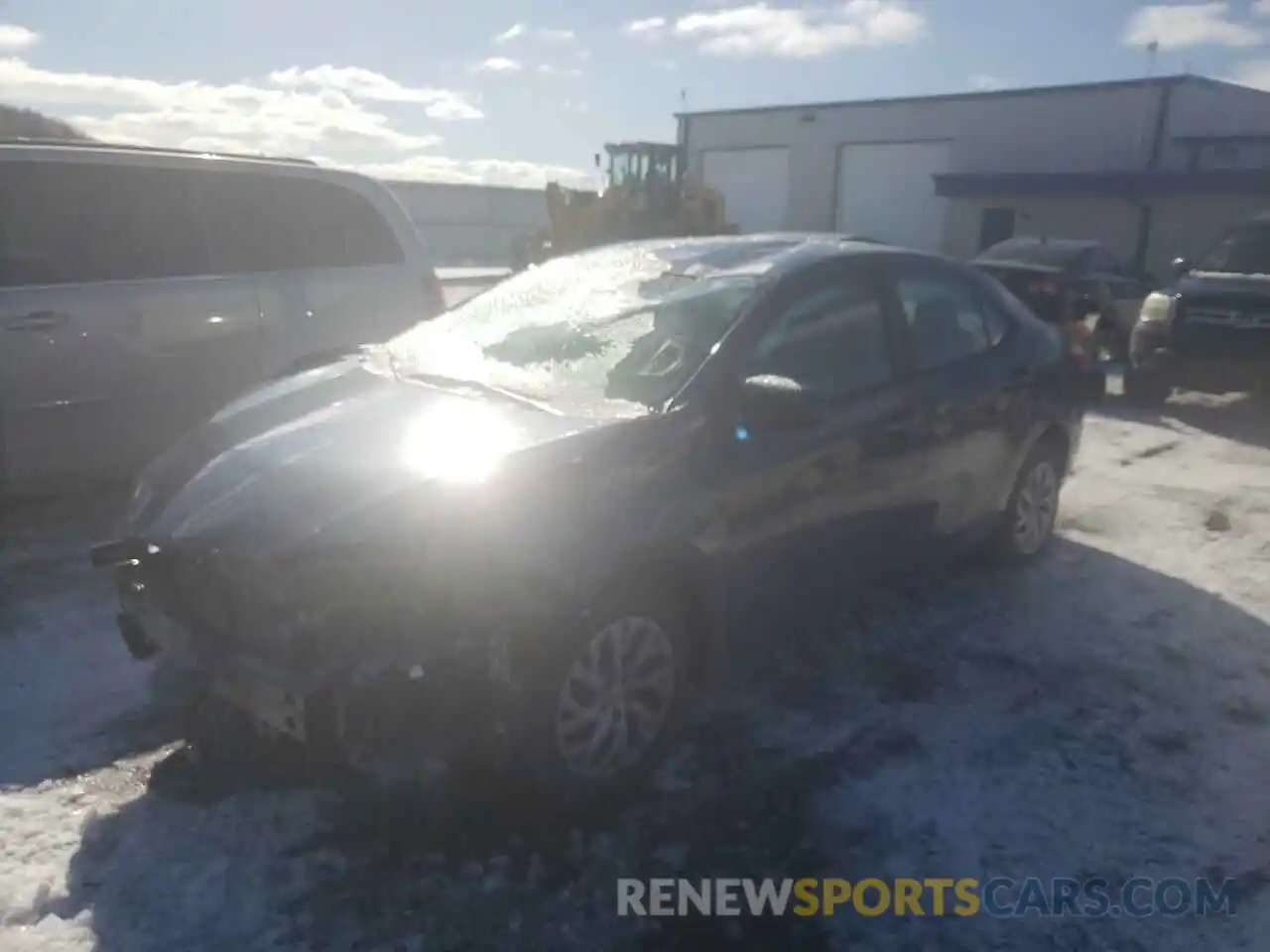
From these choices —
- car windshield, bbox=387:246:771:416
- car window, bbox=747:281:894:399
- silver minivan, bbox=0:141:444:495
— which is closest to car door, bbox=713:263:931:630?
car window, bbox=747:281:894:399

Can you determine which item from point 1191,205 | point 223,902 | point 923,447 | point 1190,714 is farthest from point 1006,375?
point 1191,205

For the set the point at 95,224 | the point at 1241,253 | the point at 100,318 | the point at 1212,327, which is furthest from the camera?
the point at 1241,253

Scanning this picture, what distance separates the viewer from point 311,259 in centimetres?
633

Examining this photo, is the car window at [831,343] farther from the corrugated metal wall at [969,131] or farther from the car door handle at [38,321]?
the corrugated metal wall at [969,131]

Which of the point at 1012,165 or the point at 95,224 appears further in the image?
the point at 1012,165

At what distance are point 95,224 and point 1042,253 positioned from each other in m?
11.4

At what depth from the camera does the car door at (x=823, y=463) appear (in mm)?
3645

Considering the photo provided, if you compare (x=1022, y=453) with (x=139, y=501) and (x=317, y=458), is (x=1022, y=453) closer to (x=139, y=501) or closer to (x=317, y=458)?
(x=317, y=458)

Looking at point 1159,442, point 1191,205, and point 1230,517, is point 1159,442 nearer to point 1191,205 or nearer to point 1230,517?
point 1230,517

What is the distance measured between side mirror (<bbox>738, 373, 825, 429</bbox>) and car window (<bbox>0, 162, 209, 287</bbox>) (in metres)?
3.60

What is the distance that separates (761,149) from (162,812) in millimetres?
31986

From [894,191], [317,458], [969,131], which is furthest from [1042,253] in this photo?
[894,191]

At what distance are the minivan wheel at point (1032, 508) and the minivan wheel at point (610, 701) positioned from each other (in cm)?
251

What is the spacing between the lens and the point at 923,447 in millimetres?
4418
